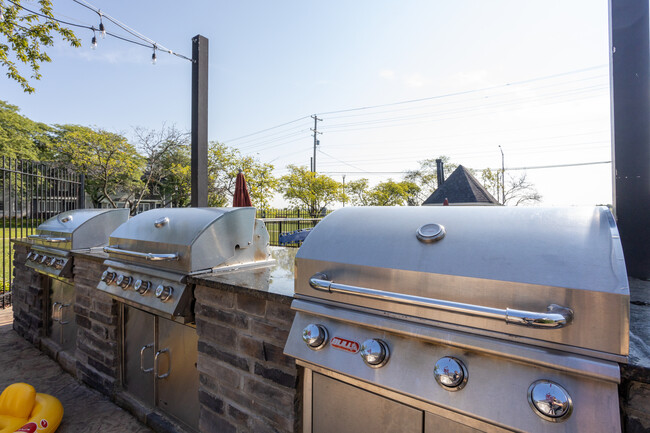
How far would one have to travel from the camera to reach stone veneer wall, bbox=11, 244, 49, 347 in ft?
13.2

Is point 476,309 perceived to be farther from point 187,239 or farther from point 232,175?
point 232,175

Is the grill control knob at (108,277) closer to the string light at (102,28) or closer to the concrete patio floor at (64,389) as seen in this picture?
the concrete patio floor at (64,389)

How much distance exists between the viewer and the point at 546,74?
15.3 metres

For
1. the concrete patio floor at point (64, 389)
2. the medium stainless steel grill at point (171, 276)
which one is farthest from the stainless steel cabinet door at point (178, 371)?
the concrete patio floor at point (64, 389)

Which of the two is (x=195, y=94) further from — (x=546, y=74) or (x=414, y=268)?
(x=546, y=74)

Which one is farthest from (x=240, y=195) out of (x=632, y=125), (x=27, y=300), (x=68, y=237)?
(x=27, y=300)

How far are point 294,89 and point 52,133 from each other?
24932 mm

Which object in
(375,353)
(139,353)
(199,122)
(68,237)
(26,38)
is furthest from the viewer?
(26,38)

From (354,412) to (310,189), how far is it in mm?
15529

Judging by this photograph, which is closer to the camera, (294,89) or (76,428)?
(76,428)

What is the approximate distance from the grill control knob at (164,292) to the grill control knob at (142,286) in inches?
6.1

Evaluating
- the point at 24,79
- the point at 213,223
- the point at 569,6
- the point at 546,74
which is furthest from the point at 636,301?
the point at 546,74

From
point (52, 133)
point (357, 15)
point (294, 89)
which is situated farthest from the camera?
point (52, 133)

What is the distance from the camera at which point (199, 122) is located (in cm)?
358
